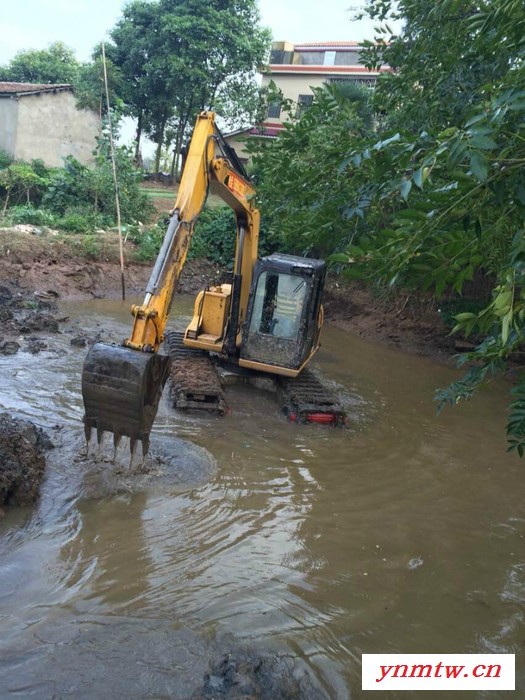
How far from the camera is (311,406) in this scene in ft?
28.9

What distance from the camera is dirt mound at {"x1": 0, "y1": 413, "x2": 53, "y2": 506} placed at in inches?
210

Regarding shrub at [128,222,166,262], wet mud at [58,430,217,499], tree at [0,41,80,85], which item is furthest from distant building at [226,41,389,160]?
wet mud at [58,430,217,499]

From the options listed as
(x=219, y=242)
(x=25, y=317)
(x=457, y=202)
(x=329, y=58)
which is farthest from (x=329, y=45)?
(x=457, y=202)

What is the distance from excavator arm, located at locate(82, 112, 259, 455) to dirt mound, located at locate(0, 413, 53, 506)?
1.86 ft

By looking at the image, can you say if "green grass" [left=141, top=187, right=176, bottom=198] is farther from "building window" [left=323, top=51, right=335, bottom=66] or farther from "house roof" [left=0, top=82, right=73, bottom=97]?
"building window" [left=323, top=51, right=335, bottom=66]

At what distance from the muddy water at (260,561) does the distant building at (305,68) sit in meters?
26.7

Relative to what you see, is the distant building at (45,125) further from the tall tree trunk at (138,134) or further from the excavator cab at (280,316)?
the excavator cab at (280,316)

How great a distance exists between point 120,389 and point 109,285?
1201 cm

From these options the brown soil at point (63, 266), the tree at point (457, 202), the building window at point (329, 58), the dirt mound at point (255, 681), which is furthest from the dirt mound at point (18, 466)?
the building window at point (329, 58)

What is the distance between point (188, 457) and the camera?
7020mm

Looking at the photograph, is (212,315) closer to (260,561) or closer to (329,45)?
(260,561)

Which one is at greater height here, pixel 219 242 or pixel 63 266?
pixel 219 242

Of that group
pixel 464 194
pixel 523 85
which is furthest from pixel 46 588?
pixel 523 85

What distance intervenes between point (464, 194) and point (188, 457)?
Answer: 17.2 feet
